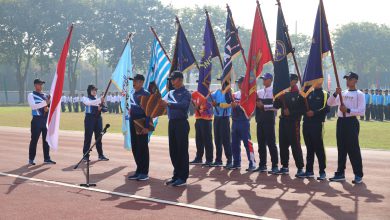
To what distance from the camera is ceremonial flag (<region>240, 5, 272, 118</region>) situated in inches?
481

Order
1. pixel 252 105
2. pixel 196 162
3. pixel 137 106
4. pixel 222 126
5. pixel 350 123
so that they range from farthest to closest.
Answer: pixel 196 162
pixel 222 126
pixel 252 105
pixel 137 106
pixel 350 123

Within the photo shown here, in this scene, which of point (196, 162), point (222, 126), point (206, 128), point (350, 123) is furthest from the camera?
point (196, 162)

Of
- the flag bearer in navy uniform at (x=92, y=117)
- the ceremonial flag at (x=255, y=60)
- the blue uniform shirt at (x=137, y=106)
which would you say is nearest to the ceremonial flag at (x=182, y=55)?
the ceremonial flag at (x=255, y=60)

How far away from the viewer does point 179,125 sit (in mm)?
10781

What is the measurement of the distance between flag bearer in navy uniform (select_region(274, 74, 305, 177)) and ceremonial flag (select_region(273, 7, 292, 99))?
20 centimetres

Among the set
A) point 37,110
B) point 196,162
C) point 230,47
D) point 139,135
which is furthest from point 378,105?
point 139,135

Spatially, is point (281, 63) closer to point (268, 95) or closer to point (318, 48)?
point (318, 48)

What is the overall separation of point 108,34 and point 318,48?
247ft

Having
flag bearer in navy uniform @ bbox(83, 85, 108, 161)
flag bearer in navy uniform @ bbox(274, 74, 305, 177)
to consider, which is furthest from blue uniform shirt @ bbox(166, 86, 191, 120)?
flag bearer in navy uniform @ bbox(83, 85, 108, 161)

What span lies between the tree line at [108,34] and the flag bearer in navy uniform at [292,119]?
2728 inches

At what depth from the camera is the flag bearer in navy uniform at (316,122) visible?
446 inches

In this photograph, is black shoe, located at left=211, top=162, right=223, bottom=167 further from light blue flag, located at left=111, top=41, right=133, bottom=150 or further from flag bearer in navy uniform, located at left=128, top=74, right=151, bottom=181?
flag bearer in navy uniform, located at left=128, top=74, right=151, bottom=181

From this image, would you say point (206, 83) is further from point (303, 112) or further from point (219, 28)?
point (219, 28)

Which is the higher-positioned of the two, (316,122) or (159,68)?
(159,68)
